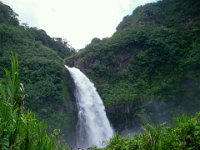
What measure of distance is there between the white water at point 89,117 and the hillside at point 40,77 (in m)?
0.95

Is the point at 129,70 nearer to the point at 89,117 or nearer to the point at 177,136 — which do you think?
the point at 89,117

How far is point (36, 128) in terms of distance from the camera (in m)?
1.96

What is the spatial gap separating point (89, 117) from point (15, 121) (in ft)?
71.1

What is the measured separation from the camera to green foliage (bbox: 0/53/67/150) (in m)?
1.72

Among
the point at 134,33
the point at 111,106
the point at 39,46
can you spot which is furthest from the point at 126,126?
the point at 39,46

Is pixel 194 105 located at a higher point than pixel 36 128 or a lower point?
lower

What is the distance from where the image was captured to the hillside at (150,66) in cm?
2603

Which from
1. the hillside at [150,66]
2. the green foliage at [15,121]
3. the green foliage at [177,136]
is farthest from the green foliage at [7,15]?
the green foliage at [15,121]

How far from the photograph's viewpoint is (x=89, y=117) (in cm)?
2325

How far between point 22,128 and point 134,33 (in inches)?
1278

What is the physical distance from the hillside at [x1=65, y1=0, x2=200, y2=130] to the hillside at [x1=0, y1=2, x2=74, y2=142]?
3410mm

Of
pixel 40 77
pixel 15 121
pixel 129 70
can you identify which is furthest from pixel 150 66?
pixel 15 121

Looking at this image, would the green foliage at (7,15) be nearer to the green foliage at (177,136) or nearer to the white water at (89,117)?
the white water at (89,117)

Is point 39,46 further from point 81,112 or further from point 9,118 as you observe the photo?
point 9,118
